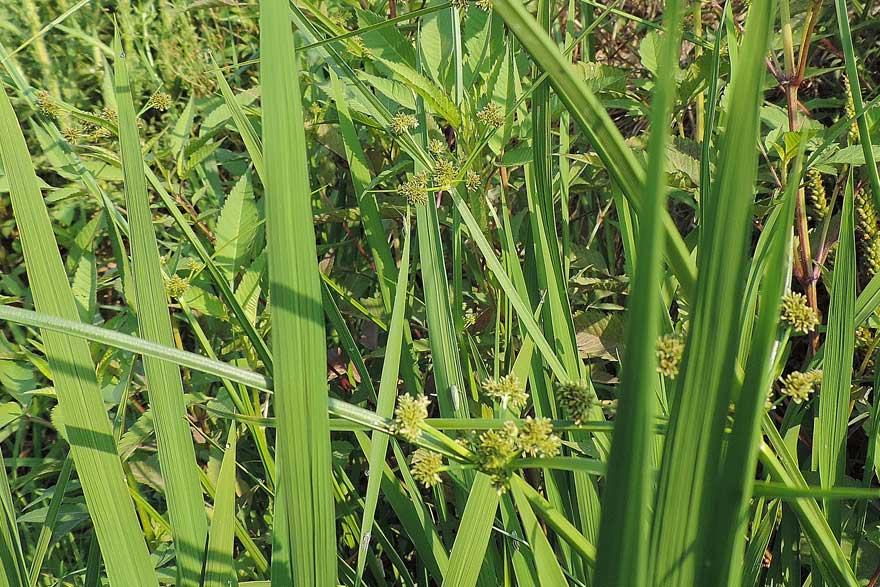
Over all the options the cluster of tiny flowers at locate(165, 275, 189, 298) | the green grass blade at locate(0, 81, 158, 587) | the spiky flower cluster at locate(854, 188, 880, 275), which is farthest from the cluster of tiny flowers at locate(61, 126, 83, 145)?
the spiky flower cluster at locate(854, 188, 880, 275)

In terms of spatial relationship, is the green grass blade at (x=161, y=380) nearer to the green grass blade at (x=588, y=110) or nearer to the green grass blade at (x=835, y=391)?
the green grass blade at (x=588, y=110)

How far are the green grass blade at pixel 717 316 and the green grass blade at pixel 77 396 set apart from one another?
20.7 inches

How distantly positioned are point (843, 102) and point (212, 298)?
108cm

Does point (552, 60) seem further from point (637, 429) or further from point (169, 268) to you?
point (169, 268)

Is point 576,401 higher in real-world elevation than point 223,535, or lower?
higher

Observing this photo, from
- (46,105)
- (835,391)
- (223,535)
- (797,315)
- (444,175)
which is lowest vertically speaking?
(223,535)

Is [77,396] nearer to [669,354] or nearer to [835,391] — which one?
[669,354]

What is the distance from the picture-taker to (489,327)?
1172 mm

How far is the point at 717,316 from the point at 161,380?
0.55 m

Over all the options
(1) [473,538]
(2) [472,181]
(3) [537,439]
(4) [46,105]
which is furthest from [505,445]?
(4) [46,105]

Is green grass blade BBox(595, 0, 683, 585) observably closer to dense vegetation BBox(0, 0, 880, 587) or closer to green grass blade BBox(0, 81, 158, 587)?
dense vegetation BBox(0, 0, 880, 587)

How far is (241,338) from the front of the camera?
1176mm

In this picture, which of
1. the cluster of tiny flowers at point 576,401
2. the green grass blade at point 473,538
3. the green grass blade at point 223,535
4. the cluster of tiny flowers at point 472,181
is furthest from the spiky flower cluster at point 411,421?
the cluster of tiny flowers at point 472,181

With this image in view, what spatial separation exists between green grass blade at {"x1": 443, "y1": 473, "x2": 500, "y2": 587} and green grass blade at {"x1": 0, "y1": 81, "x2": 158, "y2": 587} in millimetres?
297
